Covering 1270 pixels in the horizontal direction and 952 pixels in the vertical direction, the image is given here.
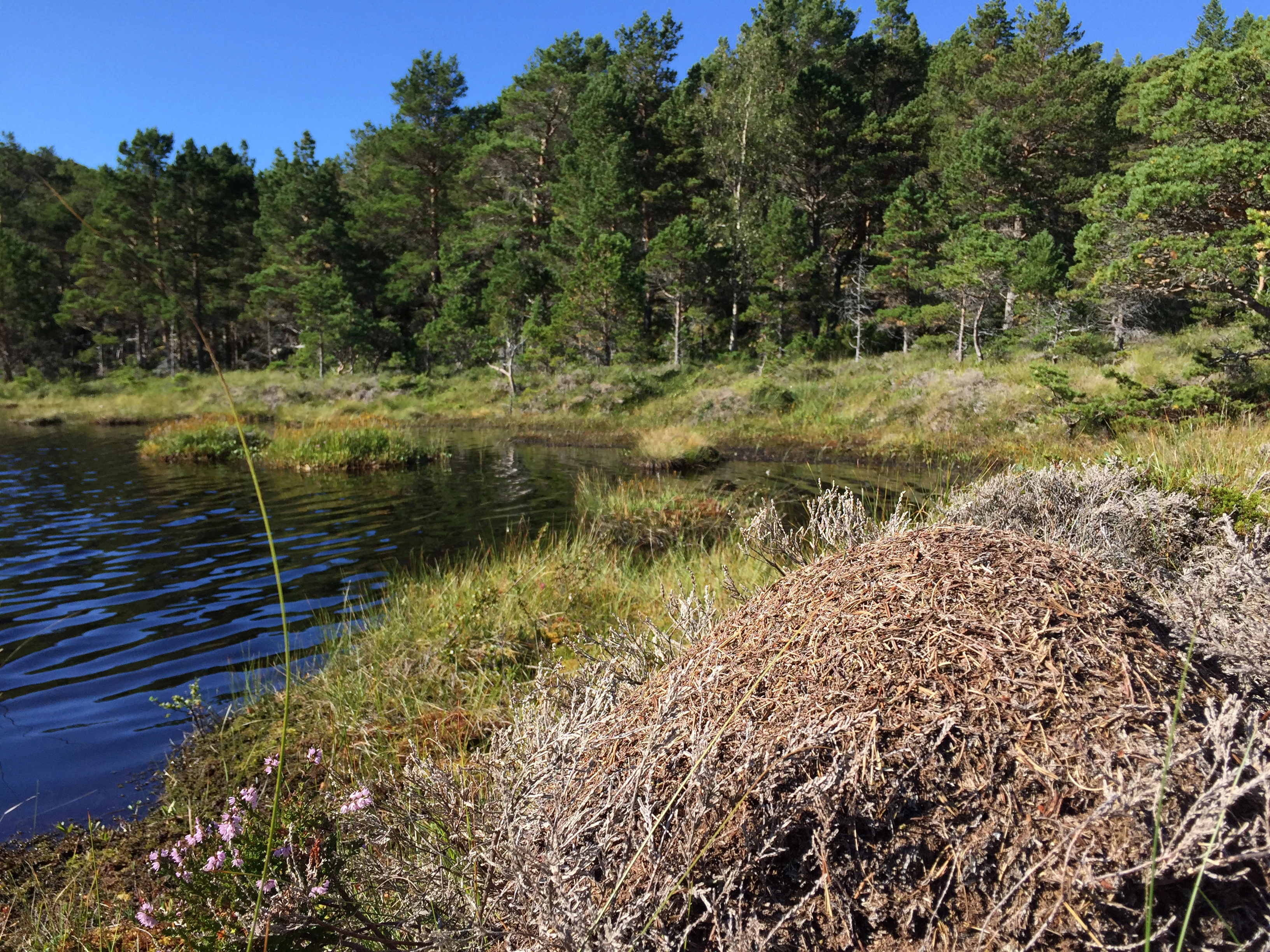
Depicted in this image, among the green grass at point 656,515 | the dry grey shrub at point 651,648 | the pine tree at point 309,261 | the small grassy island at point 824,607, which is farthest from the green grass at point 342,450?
the pine tree at point 309,261

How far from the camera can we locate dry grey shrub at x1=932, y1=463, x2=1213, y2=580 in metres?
3.94

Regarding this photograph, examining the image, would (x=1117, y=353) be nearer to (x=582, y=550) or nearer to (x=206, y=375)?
(x=582, y=550)

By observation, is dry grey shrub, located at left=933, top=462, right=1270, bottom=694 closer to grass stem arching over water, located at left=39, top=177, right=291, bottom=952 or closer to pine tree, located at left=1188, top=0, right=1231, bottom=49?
grass stem arching over water, located at left=39, top=177, right=291, bottom=952

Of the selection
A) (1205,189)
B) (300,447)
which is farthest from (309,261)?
(1205,189)

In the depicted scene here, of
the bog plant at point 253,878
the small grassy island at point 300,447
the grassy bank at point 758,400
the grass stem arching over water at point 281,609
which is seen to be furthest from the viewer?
the grassy bank at point 758,400

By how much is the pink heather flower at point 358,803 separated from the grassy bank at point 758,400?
30.7ft

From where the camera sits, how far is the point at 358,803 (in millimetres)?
2102

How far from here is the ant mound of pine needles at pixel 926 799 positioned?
141cm

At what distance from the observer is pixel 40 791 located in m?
Result: 4.04

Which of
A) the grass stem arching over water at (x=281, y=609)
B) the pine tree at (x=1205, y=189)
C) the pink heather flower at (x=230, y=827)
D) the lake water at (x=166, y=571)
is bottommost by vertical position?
the lake water at (x=166, y=571)

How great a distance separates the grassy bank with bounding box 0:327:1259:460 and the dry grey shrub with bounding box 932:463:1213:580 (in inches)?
194

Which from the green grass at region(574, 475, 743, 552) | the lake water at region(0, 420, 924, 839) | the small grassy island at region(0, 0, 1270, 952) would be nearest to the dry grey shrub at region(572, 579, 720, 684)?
Answer: the small grassy island at region(0, 0, 1270, 952)

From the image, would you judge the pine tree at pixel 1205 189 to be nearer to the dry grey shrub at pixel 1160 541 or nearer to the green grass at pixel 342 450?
the dry grey shrub at pixel 1160 541

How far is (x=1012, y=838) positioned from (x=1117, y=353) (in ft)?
88.3
